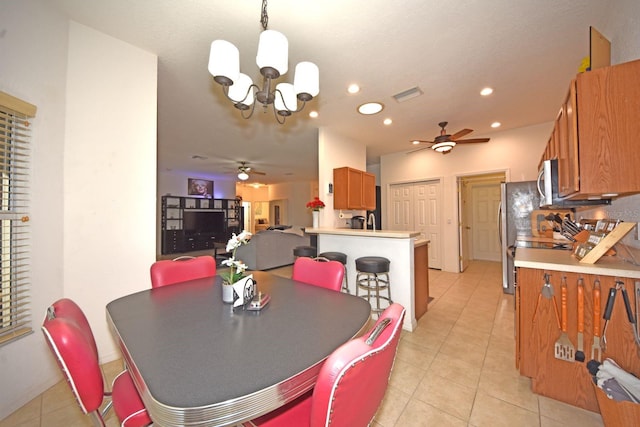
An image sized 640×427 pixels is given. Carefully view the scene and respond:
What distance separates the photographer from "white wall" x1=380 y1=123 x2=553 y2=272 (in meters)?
4.29

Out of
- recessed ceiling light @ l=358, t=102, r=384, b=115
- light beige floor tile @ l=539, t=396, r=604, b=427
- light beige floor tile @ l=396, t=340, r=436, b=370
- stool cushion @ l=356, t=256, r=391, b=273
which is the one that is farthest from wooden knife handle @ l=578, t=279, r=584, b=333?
recessed ceiling light @ l=358, t=102, r=384, b=115

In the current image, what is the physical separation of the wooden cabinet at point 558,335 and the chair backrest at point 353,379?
61.2 inches

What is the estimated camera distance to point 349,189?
4.21 meters

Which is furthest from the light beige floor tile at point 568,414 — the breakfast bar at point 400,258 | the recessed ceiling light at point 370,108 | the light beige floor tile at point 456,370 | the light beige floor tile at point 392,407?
the recessed ceiling light at point 370,108

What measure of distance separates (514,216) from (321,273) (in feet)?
12.5

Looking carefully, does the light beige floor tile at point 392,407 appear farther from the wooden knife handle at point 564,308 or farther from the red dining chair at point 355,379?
the wooden knife handle at point 564,308

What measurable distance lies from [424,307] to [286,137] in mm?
3786

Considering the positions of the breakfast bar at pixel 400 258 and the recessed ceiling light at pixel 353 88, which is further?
the recessed ceiling light at pixel 353 88

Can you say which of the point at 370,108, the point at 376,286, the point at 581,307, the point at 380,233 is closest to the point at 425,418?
the point at 581,307

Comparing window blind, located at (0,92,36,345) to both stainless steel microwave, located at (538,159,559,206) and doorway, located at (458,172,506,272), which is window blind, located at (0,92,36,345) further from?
doorway, located at (458,172,506,272)

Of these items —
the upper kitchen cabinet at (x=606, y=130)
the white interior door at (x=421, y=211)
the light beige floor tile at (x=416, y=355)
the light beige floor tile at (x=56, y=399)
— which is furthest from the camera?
the white interior door at (x=421, y=211)

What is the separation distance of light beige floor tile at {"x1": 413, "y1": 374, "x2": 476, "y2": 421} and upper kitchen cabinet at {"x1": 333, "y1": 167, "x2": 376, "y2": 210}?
9.23 feet

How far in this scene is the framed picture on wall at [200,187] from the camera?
28.2 feet

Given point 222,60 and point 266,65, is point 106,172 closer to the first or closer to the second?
point 222,60
